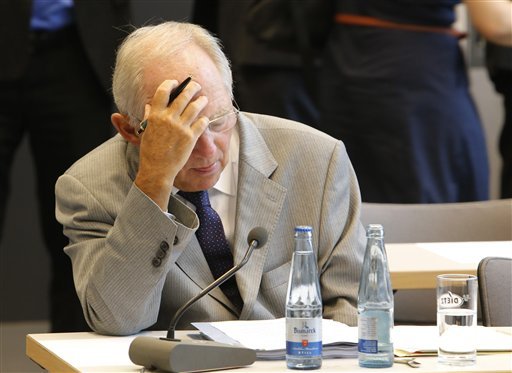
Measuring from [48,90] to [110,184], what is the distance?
1.79 m

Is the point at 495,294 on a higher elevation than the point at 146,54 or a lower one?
lower

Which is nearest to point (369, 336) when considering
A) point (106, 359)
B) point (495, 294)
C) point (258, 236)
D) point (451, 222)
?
point (258, 236)

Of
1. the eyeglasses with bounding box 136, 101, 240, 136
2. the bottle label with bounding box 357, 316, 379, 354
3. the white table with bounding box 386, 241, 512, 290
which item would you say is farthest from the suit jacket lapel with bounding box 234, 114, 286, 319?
the bottle label with bounding box 357, 316, 379, 354

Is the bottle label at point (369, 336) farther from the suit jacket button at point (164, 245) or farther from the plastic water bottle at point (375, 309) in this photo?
the suit jacket button at point (164, 245)

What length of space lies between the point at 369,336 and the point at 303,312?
13 centimetres

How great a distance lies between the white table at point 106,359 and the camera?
7.04 ft

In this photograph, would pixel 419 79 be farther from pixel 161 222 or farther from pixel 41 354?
pixel 41 354

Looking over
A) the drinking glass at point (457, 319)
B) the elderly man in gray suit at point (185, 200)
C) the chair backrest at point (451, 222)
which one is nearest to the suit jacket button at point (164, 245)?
the elderly man in gray suit at point (185, 200)

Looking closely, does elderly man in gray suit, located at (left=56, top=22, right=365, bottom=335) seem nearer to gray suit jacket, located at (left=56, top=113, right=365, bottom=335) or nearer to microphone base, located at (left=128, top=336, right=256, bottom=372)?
gray suit jacket, located at (left=56, top=113, right=365, bottom=335)

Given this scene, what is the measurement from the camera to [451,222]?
146 inches

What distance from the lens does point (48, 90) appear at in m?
4.46

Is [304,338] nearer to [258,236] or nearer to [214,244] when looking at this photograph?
[258,236]

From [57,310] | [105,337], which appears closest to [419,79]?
[57,310]

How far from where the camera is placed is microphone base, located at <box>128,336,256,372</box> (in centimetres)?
213
